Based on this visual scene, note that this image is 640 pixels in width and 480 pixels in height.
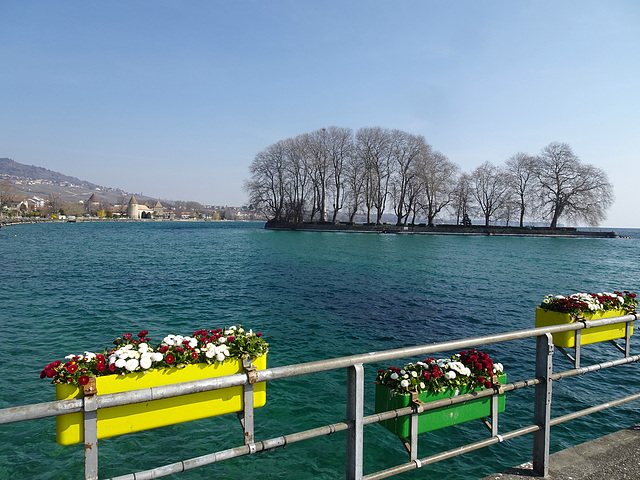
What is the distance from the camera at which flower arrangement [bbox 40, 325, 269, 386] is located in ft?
8.96

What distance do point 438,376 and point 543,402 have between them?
750mm

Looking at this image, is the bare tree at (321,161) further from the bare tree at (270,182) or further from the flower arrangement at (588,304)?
the flower arrangement at (588,304)

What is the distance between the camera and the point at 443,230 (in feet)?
264

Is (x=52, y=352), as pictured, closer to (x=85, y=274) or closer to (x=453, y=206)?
(x=85, y=274)

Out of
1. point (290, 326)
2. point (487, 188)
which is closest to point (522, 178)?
point (487, 188)

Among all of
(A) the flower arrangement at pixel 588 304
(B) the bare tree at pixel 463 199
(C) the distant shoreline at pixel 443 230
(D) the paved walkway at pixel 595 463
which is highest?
(B) the bare tree at pixel 463 199

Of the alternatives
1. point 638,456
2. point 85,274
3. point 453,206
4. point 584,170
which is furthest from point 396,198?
point 638,456

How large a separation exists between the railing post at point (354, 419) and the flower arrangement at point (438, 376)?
70 centimetres

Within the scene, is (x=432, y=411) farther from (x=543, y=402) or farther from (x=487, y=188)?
(x=487, y=188)

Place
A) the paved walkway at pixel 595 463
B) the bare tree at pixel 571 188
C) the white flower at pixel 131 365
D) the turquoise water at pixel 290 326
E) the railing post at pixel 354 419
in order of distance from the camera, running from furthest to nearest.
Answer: the bare tree at pixel 571 188 → the turquoise water at pixel 290 326 → the paved walkway at pixel 595 463 → the white flower at pixel 131 365 → the railing post at pixel 354 419

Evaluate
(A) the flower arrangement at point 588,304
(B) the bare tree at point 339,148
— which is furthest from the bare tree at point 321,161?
(A) the flower arrangement at point 588,304

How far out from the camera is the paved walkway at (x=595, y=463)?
116 inches

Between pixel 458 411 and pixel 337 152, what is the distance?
265 ft

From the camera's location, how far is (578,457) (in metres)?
3.20
